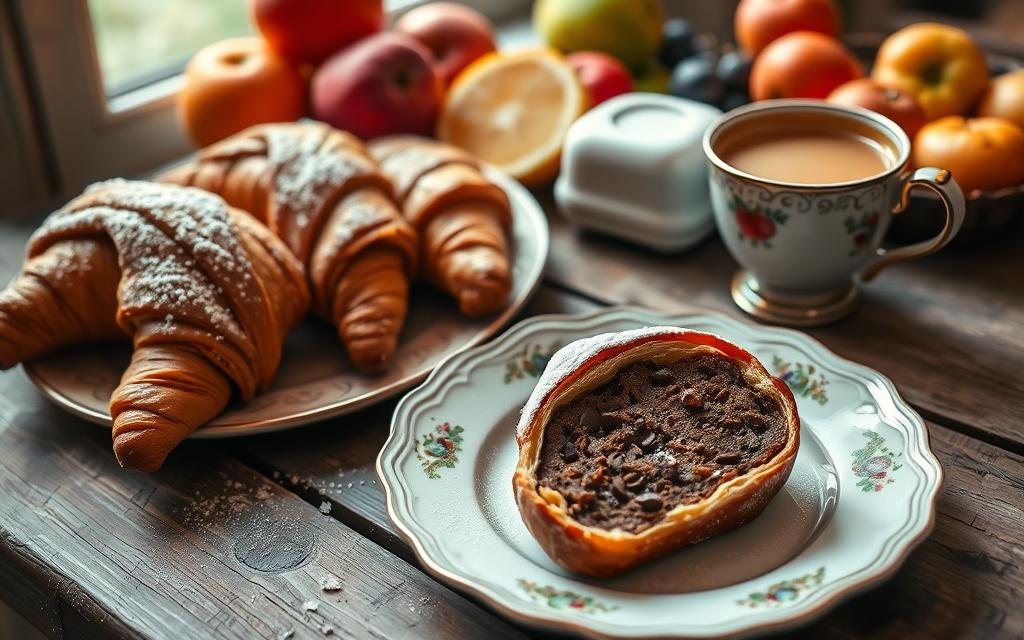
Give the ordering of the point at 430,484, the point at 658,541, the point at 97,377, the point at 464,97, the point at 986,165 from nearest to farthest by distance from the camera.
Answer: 1. the point at 658,541
2. the point at 430,484
3. the point at 97,377
4. the point at 986,165
5. the point at 464,97

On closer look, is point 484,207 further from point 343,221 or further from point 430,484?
point 430,484

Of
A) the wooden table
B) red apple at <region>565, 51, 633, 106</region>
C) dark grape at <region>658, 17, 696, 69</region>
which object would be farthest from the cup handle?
dark grape at <region>658, 17, 696, 69</region>

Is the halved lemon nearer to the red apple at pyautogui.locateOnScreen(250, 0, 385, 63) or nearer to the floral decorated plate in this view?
the red apple at pyautogui.locateOnScreen(250, 0, 385, 63)

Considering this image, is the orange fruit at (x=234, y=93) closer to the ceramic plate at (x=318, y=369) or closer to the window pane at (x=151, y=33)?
the window pane at (x=151, y=33)

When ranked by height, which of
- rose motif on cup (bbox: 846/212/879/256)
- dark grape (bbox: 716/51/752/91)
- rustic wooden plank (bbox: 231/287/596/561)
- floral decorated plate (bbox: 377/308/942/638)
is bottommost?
rustic wooden plank (bbox: 231/287/596/561)

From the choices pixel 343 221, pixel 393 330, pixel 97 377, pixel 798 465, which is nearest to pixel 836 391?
pixel 798 465

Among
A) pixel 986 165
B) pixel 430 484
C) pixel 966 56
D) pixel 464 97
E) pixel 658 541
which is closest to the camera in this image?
pixel 658 541
